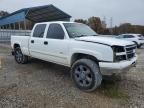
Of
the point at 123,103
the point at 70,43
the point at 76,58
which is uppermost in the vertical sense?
the point at 70,43

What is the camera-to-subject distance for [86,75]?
19.5 feet

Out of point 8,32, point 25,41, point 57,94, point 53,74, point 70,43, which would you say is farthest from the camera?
point 8,32

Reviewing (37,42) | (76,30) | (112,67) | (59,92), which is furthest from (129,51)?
(37,42)

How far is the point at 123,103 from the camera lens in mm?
5223

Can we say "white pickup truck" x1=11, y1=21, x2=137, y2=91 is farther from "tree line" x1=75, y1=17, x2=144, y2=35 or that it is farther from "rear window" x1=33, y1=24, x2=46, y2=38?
"tree line" x1=75, y1=17, x2=144, y2=35

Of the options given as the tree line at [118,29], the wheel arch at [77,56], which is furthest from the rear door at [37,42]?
the tree line at [118,29]

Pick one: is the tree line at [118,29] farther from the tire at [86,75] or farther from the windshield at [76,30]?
the tire at [86,75]

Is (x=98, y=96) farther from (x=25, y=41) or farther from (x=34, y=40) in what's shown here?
(x=25, y=41)

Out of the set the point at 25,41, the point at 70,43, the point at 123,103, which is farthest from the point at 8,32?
the point at 123,103

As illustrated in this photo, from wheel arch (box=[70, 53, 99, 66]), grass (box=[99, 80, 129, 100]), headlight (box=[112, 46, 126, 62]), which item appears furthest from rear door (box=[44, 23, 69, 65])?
headlight (box=[112, 46, 126, 62])

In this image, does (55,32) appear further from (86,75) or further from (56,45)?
(86,75)

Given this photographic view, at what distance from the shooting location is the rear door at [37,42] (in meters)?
7.75

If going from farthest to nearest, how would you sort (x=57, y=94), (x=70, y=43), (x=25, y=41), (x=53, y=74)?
(x=25, y=41), (x=53, y=74), (x=70, y=43), (x=57, y=94)

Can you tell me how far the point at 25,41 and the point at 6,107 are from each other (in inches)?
166
